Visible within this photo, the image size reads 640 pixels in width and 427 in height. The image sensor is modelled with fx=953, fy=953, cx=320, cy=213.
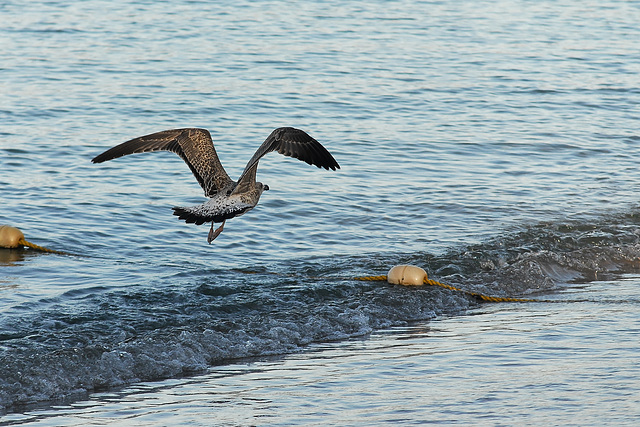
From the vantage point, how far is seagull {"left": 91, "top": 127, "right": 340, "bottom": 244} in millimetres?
7441

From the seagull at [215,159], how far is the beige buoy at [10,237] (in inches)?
63.7

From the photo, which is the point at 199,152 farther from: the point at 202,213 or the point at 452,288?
the point at 452,288

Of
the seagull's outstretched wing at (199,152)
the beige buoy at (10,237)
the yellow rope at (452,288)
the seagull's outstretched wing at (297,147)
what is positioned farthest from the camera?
the beige buoy at (10,237)

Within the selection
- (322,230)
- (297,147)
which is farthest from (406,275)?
(322,230)

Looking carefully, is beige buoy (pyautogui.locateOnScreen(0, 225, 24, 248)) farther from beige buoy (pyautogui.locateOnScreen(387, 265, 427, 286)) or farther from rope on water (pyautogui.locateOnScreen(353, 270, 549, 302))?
beige buoy (pyautogui.locateOnScreen(387, 265, 427, 286))

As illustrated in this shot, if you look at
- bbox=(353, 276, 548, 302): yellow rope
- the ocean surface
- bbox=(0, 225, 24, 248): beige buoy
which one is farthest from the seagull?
bbox=(0, 225, 24, 248): beige buoy

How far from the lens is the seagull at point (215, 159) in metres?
7.44

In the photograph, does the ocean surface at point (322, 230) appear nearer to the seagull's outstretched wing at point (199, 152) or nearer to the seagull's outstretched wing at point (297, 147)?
the seagull's outstretched wing at point (199, 152)

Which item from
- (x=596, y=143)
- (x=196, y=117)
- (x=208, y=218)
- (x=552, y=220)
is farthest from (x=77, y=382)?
(x=596, y=143)

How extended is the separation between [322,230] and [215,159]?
7.91 feet

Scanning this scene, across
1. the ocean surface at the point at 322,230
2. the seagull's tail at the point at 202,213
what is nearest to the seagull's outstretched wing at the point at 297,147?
Result: the seagull's tail at the point at 202,213

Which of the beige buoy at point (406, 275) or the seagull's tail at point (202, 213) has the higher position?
the seagull's tail at point (202, 213)

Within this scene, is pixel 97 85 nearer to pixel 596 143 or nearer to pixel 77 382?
pixel 596 143

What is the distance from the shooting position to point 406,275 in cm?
838
